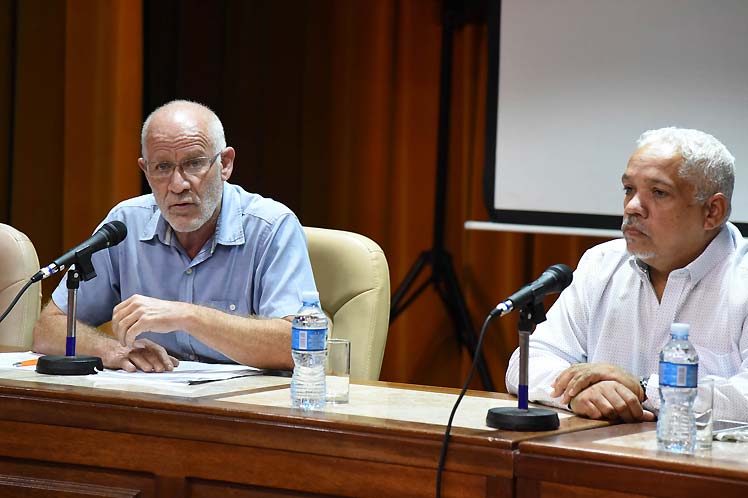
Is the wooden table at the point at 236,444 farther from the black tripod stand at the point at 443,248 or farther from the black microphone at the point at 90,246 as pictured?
the black tripod stand at the point at 443,248

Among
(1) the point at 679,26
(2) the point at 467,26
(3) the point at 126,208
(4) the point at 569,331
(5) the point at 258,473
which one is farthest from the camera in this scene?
(2) the point at 467,26

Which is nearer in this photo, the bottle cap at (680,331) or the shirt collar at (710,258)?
the bottle cap at (680,331)

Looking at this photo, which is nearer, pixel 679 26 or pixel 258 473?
pixel 258 473

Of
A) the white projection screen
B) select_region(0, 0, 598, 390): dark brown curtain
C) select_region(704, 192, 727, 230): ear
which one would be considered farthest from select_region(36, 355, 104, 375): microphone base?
the white projection screen

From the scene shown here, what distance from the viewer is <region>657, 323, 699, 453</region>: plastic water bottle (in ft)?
5.82

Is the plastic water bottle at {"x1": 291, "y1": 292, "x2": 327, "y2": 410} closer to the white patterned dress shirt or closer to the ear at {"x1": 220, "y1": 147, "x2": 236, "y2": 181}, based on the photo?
the white patterned dress shirt

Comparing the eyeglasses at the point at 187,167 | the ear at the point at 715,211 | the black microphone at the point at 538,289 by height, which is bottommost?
the black microphone at the point at 538,289

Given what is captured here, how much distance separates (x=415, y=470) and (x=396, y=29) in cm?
354

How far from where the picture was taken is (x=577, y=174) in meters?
4.22

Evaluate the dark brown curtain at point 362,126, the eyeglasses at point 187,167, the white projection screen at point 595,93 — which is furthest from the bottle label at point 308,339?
the dark brown curtain at point 362,126

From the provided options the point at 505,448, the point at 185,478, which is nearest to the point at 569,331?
the point at 505,448

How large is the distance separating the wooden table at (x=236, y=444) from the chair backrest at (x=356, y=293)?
487 millimetres

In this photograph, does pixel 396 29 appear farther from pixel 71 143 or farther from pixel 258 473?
pixel 258 473

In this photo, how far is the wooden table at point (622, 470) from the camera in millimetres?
1606
